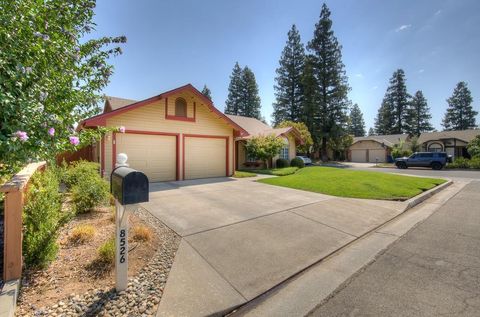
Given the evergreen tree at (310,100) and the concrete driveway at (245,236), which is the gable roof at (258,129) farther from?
the evergreen tree at (310,100)

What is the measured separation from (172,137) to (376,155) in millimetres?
37063

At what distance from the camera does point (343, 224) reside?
5.13 metres

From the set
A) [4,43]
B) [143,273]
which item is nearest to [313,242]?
[143,273]

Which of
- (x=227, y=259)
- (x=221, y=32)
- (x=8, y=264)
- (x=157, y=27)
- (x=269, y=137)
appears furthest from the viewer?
(x=269, y=137)

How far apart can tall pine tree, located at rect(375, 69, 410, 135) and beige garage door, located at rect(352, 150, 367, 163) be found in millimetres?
15653

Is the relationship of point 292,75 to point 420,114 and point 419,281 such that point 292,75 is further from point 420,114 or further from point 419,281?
point 419,281

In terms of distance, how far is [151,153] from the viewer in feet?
36.0

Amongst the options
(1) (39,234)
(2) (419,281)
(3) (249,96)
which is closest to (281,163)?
(2) (419,281)

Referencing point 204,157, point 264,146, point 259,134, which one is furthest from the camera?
point 259,134

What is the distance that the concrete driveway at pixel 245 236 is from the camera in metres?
2.68

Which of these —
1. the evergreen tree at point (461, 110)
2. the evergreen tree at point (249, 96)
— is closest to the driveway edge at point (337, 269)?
the evergreen tree at point (249, 96)

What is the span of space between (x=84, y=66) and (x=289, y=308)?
5.28m

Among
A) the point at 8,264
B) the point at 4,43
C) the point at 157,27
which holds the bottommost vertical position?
the point at 8,264

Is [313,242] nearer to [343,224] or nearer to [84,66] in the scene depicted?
[343,224]
